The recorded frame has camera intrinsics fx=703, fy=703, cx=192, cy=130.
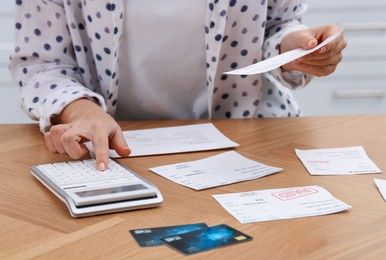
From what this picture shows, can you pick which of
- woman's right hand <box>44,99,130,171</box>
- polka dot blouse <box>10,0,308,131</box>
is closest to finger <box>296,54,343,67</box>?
polka dot blouse <box>10,0,308,131</box>

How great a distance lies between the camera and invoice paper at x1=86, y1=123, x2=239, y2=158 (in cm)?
102

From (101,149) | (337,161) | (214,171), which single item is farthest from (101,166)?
(337,161)

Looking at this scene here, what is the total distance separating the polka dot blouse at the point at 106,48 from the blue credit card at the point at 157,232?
0.44 metres

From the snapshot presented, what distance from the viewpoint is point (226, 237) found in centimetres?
69

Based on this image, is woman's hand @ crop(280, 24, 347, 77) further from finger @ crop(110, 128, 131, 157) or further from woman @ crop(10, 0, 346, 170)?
finger @ crop(110, 128, 131, 157)

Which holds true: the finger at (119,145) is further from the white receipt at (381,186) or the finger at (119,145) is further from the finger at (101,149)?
the white receipt at (381,186)

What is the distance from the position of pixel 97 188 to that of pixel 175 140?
293 mm

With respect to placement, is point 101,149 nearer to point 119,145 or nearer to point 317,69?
point 119,145

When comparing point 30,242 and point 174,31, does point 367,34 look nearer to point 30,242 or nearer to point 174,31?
point 174,31

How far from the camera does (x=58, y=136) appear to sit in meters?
0.96

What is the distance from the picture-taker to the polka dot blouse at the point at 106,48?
1.19m

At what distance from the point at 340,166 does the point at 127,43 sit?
48 cm

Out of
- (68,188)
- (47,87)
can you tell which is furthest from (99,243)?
(47,87)

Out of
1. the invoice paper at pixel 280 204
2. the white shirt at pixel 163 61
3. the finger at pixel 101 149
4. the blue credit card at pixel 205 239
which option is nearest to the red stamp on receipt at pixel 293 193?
the invoice paper at pixel 280 204
